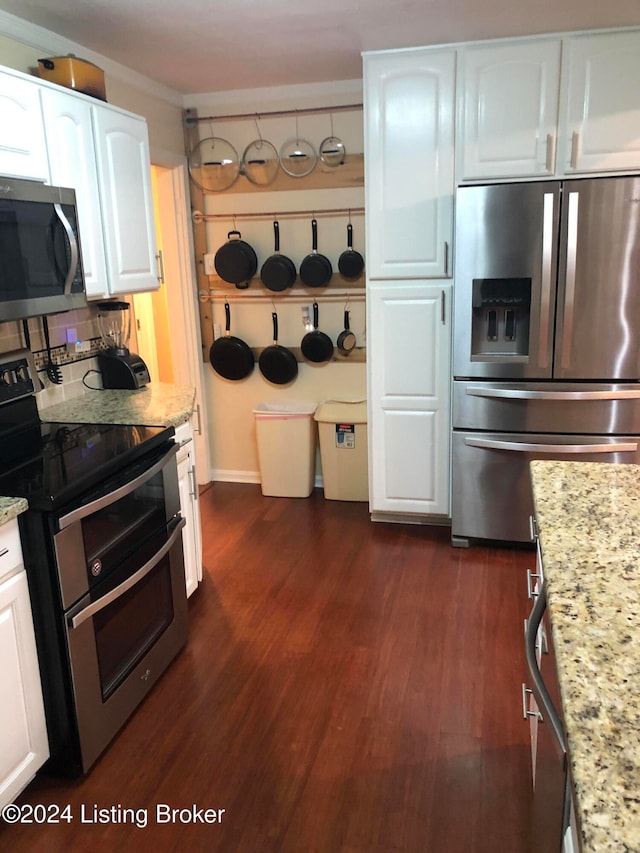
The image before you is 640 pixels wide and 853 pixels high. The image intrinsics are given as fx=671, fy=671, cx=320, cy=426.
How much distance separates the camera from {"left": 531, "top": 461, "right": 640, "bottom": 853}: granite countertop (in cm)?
75

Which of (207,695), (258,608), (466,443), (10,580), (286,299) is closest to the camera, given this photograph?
(10,580)

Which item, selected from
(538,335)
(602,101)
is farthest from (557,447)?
(602,101)

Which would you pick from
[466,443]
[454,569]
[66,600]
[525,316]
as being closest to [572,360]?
[525,316]

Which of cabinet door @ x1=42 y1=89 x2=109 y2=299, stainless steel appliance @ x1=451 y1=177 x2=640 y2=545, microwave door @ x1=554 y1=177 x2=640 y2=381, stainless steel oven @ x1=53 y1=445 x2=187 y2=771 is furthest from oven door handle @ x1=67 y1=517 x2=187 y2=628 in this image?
microwave door @ x1=554 y1=177 x2=640 y2=381

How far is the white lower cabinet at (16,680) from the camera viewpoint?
5.77ft

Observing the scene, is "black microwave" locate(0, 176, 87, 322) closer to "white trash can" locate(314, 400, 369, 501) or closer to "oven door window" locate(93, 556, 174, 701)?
"oven door window" locate(93, 556, 174, 701)

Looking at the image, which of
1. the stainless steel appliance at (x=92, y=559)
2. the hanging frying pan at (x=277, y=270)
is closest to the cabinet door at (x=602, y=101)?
the hanging frying pan at (x=277, y=270)

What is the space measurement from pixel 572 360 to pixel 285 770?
2.15 meters

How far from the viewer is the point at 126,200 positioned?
2.86m

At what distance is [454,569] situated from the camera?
322cm

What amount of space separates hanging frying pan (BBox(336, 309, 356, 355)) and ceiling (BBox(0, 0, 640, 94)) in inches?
54.4

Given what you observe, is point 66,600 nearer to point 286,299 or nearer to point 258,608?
point 258,608

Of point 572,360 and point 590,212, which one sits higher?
point 590,212

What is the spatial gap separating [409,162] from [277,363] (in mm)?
1463
